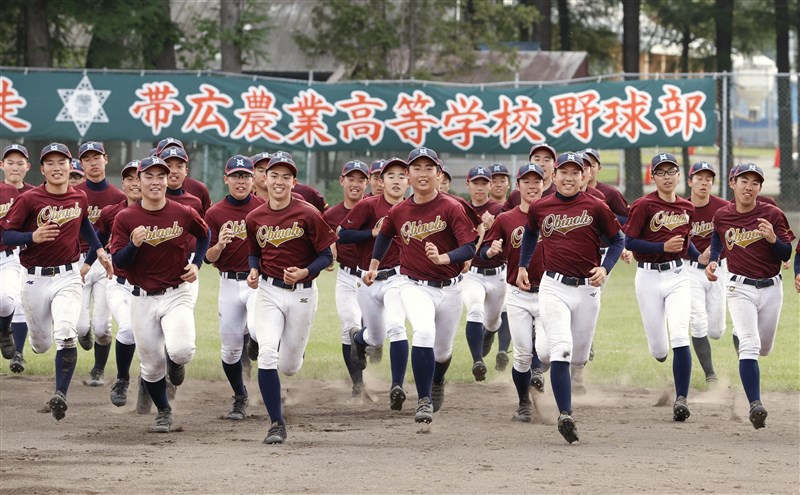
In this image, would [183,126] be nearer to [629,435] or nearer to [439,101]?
[439,101]

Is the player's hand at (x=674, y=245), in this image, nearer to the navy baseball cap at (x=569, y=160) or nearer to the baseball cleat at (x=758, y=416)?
the navy baseball cap at (x=569, y=160)

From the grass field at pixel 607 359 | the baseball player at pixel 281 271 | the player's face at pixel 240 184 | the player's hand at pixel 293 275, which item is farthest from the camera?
the grass field at pixel 607 359

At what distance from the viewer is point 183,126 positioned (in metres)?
23.3

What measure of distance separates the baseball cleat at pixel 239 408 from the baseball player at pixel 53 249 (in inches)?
55.8

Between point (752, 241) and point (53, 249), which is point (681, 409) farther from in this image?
point (53, 249)

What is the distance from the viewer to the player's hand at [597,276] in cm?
920

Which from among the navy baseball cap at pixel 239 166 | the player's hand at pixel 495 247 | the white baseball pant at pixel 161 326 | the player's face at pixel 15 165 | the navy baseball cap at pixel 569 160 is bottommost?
the white baseball pant at pixel 161 326

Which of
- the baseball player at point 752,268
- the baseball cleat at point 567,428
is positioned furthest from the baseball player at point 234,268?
the baseball player at point 752,268

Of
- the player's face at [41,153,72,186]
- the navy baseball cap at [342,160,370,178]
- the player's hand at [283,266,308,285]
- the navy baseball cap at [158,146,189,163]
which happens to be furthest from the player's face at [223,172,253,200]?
the player's hand at [283,266,308,285]

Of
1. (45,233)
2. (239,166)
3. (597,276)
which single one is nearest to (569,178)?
(597,276)

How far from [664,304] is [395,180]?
2.62 m

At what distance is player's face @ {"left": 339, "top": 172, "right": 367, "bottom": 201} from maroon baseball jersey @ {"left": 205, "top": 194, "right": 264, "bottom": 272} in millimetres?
1120

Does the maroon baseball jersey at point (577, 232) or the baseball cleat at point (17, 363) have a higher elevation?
the maroon baseball jersey at point (577, 232)

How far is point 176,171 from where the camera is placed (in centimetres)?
1114
